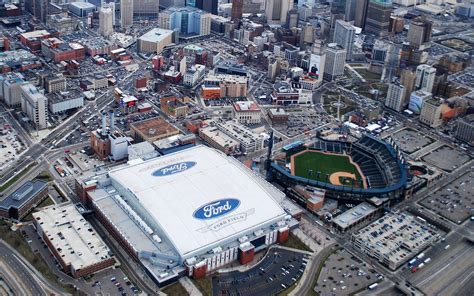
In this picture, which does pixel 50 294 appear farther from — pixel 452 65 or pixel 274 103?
pixel 452 65

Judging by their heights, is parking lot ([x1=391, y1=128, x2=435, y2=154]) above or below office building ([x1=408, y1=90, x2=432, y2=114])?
below

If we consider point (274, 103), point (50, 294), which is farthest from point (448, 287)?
point (274, 103)

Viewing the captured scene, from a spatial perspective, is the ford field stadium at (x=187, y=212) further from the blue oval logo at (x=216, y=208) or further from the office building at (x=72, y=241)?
the office building at (x=72, y=241)

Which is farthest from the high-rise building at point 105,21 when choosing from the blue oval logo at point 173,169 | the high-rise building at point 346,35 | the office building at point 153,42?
the blue oval logo at point 173,169

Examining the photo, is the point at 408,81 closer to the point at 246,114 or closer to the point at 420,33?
the point at 420,33

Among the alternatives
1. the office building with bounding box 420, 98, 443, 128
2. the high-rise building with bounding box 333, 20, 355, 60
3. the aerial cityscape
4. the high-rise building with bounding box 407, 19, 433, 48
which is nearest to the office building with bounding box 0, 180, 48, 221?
the aerial cityscape

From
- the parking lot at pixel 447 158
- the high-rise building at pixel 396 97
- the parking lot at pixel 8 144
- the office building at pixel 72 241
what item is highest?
the high-rise building at pixel 396 97

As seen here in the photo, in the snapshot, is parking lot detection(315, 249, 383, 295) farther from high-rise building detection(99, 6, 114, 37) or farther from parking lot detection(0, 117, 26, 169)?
high-rise building detection(99, 6, 114, 37)
